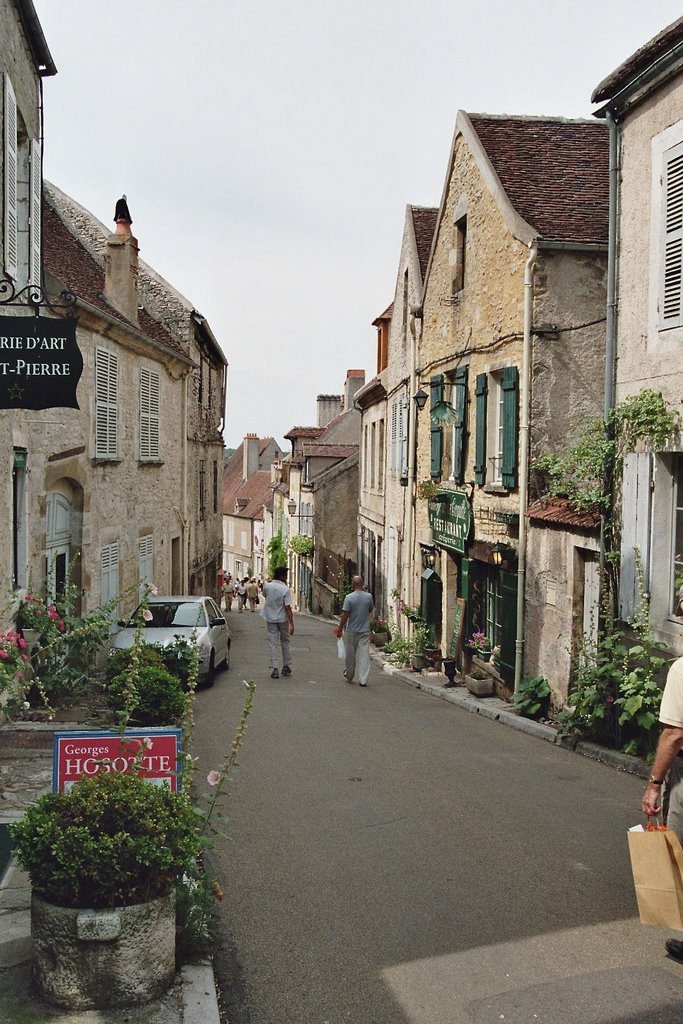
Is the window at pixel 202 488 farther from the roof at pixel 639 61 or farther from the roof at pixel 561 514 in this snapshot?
the roof at pixel 639 61

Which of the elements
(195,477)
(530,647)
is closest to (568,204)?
(530,647)

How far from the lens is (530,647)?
12.3 metres

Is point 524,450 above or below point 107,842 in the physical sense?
above

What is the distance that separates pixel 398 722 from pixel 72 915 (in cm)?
764

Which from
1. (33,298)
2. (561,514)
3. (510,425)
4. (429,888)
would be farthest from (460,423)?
A: (429,888)

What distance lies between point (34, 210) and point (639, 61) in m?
6.02

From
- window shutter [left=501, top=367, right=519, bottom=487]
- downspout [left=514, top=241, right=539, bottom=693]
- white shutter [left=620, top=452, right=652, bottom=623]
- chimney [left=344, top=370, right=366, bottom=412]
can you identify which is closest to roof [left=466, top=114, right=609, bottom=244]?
downspout [left=514, top=241, right=539, bottom=693]

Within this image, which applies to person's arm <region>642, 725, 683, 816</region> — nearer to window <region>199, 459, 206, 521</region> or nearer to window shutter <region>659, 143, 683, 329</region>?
window shutter <region>659, 143, 683, 329</region>

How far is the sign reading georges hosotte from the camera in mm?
6645

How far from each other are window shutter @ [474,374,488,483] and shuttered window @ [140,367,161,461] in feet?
21.0

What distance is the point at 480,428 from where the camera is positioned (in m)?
14.4

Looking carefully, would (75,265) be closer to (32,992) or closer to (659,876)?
(32,992)

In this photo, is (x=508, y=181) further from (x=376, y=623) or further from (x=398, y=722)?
(x=376, y=623)

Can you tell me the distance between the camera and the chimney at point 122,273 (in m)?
18.0
